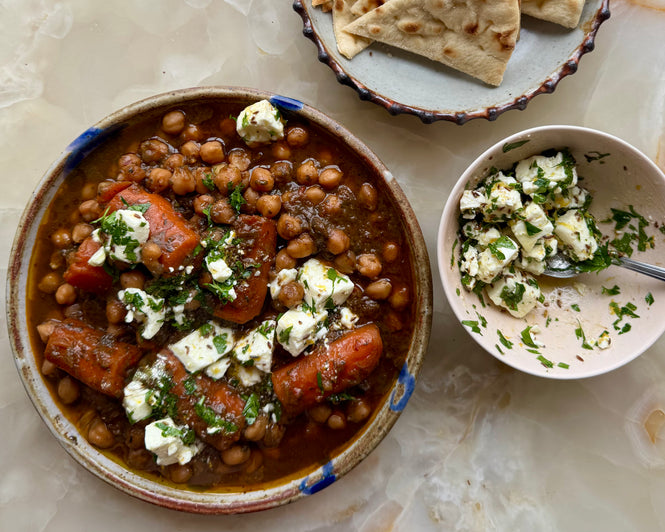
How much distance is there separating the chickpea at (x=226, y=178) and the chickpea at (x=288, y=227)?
0.25 meters

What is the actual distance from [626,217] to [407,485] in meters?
1.70

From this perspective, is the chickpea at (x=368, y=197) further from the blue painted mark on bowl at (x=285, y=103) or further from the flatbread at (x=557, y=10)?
the flatbread at (x=557, y=10)

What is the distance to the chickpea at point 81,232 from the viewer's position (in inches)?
94.7

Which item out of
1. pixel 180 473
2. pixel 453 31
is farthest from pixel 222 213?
pixel 453 31

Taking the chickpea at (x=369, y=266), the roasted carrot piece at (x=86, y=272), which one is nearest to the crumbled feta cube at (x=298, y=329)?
the chickpea at (x=369, y=266)

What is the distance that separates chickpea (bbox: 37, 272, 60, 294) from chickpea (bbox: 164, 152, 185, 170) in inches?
27.8

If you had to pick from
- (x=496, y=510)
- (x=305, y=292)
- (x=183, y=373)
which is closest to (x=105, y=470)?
(x=183, y=373)

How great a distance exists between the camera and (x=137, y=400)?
231cm

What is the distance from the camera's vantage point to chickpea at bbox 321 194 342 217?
243cm

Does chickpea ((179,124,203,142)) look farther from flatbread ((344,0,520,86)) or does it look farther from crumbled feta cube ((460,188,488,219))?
crumbled feta cube ((460,188,488,219))

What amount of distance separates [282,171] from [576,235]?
1320 mm

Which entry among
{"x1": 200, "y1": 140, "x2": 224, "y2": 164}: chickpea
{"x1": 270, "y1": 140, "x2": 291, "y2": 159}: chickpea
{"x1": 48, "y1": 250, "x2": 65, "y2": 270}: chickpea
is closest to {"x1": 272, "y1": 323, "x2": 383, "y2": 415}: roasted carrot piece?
{"x1": 270, "y1": 140, "x2": 291, "y2": 159}: chickpea

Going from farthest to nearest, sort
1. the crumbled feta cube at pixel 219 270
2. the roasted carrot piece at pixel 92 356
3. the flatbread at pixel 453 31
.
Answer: the flatbread at pixel 453 31 < the roasted carrot piece at pixel 92 356 < the crumbled feta cube at pixel 219 270

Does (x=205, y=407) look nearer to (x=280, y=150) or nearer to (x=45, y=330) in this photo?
(x=45, y=330)
